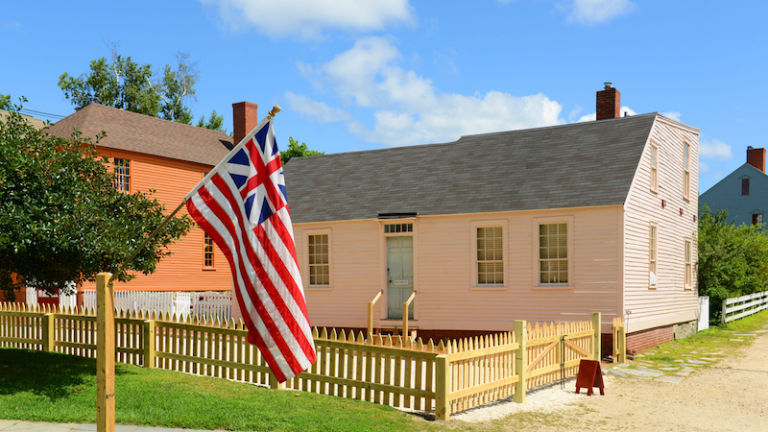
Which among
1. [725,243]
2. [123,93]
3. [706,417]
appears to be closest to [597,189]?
[706,417]

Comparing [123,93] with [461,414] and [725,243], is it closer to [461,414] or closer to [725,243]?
[725,243]

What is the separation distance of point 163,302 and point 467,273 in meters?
11.2

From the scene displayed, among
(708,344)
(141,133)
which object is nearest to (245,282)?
(708,344)

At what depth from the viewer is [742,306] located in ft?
102

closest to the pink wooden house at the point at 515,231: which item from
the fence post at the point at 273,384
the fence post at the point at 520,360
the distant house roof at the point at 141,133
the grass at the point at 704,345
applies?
the grass at the point at 704,345

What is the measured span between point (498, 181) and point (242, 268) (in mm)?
15553

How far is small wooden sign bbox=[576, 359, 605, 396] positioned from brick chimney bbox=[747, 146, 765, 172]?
46.1 meters

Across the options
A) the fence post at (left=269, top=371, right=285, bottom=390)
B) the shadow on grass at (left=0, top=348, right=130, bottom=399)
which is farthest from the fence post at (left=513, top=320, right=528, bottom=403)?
the shadow on grass at (left=0, top=348, right=130, bottom=399)

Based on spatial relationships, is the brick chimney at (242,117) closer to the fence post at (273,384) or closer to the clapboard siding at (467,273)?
the clapboard siding at (467,273)

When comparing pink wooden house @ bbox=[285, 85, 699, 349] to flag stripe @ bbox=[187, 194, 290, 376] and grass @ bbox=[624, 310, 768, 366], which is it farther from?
flag stripe @ bbox=[187, 194, 290, 376]

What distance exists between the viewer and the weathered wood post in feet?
19.4

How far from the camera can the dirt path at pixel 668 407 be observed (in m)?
10.6

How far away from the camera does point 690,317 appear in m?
24.4

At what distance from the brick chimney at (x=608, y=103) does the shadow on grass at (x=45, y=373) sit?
1666 cm
